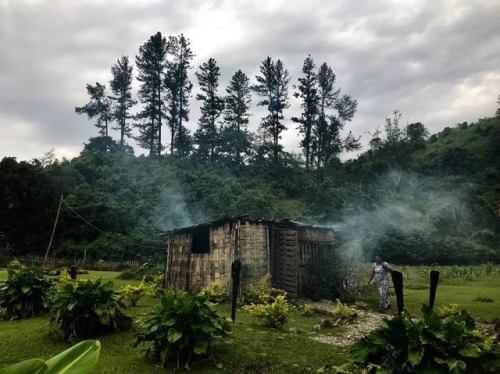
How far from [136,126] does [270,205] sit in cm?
2493

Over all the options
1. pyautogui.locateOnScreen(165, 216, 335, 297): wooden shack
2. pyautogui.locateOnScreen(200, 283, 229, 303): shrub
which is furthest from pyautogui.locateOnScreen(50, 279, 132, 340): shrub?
pyautogui.locateOnScreen(165, 216, 335, 297): wooden shack

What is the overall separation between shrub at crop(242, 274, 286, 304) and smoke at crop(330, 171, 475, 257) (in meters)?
13.4

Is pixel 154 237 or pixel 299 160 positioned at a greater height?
pixel 299 160

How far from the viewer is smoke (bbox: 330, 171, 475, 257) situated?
31141 millimetres

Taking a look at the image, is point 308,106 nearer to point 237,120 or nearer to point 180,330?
point 237,120

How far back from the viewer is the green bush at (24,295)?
9633 millimetres

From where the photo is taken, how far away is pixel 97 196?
117 feet

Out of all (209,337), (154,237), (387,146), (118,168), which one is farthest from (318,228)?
(387,146)

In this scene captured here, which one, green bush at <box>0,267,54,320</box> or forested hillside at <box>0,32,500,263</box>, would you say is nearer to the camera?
green bush at <box>0,267,54,320</box>

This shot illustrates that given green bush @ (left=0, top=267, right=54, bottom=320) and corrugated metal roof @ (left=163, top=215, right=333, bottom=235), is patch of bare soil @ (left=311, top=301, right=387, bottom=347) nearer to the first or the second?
corrugated metal roof @ (left=163, top=215, right=333, bottom=235)

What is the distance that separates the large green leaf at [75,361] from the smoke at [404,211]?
2576 centimetres

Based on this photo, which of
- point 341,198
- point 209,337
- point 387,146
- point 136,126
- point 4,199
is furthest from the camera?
point 136,126

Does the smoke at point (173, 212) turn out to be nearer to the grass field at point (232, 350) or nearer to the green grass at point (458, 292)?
the green grass at point (458, 292)

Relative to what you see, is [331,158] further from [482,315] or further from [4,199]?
[482,315]
